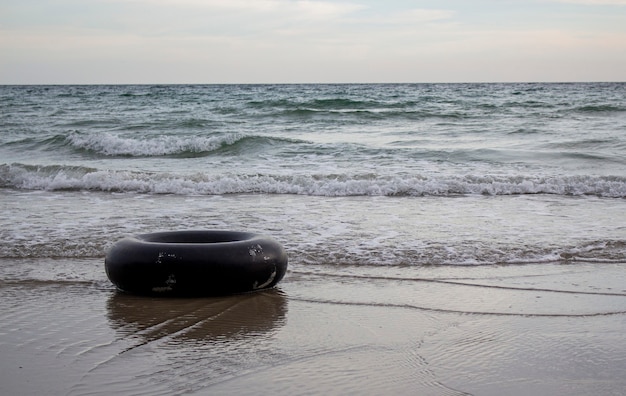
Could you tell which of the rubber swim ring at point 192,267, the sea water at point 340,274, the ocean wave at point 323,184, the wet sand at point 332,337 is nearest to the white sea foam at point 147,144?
the sea water at point 340,274

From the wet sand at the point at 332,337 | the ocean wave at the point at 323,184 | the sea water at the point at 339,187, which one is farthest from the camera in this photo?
the ocean wave at the point at 323,184

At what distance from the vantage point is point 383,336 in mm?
4738

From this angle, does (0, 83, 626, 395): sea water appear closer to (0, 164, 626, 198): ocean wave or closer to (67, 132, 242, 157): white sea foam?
(0, 164, 626, 198): ocean wave

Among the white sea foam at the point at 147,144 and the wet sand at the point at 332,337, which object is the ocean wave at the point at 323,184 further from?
the wet sand at the point at 332,337

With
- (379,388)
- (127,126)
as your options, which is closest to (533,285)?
(379,388)

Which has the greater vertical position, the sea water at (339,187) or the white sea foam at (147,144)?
the white sea foam at (147,144)

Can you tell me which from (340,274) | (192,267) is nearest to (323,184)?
(340,274)

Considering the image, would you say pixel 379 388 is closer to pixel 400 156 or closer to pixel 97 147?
pixel 400 156

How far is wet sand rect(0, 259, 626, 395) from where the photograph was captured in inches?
154

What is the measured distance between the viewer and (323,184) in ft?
40.4

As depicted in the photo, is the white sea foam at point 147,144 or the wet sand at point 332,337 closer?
the wet sand at point 332,337

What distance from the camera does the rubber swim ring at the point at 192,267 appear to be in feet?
18.9

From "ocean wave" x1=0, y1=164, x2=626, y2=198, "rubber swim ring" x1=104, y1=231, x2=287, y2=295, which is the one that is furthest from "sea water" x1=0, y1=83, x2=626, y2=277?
"rubber swim ring" x1=104, y1=231, x2=287, y2=295

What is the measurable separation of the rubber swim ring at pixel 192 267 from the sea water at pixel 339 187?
1.02m
